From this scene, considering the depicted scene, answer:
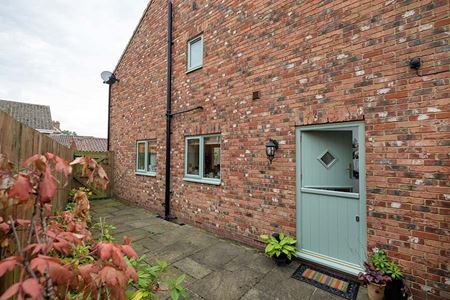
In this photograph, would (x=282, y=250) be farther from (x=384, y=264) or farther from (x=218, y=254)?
(x=384, y=264)

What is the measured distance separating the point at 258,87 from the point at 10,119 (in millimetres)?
3651

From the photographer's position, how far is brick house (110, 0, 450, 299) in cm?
257

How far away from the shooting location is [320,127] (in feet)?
11.4

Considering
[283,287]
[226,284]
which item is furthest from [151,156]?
[283,287]

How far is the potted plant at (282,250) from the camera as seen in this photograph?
3.43 m

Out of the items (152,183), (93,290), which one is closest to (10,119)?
(93,290)

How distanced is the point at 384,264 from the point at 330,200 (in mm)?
1007

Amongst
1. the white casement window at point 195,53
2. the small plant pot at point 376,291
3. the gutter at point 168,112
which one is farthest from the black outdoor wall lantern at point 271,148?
the gutter at point 168,112

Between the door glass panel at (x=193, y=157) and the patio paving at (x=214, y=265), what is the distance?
1.49 m

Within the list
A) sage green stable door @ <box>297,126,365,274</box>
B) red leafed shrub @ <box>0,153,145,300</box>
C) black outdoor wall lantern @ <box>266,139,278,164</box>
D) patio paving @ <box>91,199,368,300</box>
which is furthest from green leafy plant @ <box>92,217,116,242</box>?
sage green stable door @ <box>297,126,365,274</box>

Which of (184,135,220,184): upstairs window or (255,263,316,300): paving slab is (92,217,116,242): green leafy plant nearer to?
(184,135,220,184): upstairs window

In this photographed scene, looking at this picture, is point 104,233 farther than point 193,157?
No

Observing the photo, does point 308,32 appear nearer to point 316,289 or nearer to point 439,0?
point 439,0

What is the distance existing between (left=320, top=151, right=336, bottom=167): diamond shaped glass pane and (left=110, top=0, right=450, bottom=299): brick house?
19 mm
